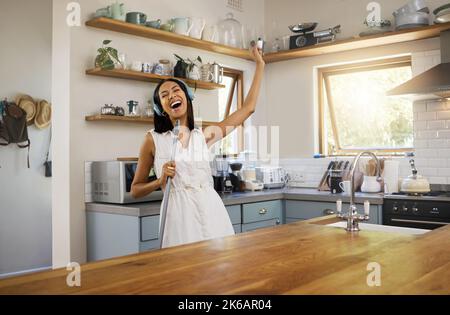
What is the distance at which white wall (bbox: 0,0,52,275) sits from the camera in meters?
5.05

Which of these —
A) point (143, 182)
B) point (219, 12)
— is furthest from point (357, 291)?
point (219, 12)

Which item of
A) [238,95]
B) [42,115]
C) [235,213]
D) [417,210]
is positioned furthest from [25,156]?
[417,210]

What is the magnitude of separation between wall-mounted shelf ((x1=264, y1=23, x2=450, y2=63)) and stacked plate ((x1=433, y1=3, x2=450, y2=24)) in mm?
46

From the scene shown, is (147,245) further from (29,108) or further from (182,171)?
(29,108)

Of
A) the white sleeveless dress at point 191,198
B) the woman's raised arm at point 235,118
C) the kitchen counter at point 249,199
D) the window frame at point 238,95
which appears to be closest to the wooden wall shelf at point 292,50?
the window frame at point 238,95

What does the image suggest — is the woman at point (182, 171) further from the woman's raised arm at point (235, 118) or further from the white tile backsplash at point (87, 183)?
the white tile backsplash at point (87, 183)

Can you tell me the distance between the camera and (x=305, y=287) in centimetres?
117

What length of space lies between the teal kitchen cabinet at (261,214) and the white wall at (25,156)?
8.22 feet

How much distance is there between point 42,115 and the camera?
17.4ft

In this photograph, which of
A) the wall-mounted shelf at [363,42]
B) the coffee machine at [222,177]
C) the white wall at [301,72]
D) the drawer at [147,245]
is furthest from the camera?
the white wall at [301,72]

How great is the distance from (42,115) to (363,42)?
3342 mm

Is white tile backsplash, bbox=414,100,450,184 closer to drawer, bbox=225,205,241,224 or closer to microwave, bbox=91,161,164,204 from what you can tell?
drawer, bbox=225,205,241,224

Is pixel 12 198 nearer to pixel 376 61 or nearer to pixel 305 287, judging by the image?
pixel 376 61

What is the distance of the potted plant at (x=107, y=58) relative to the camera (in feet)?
11.4
